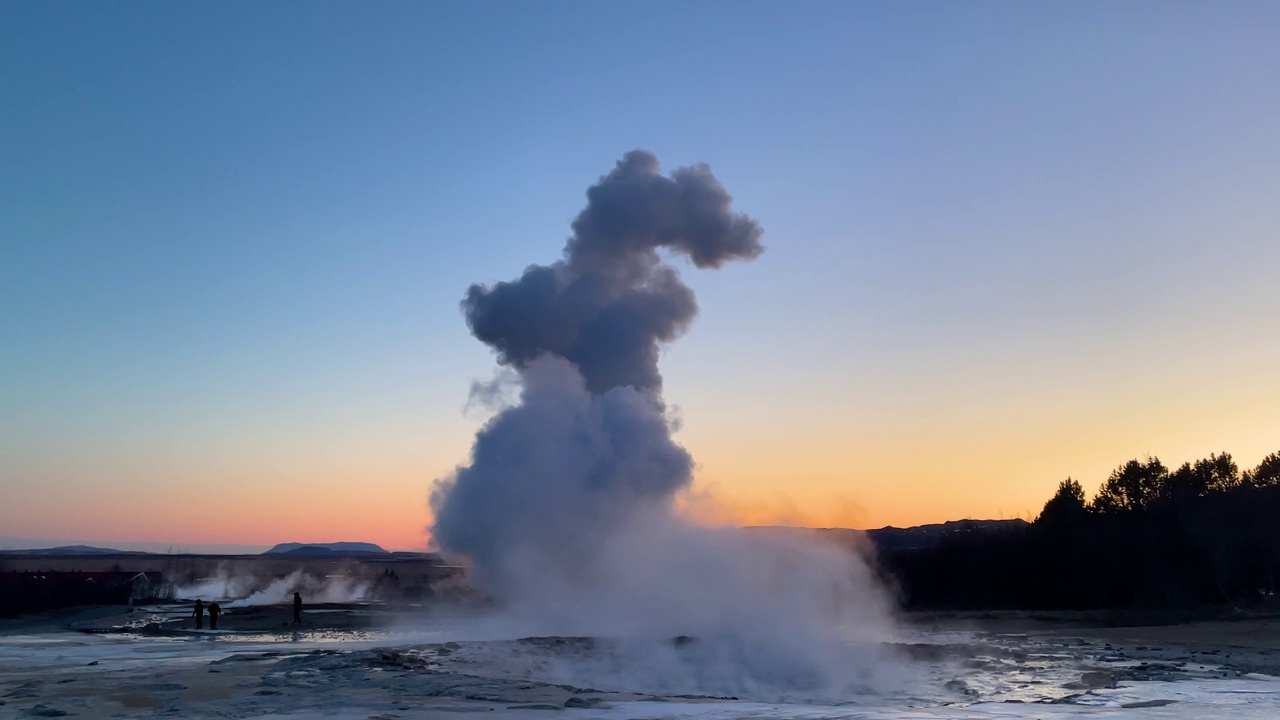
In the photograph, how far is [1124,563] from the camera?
200 ft

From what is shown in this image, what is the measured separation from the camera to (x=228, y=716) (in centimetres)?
1561

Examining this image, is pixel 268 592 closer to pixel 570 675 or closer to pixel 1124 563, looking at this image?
pixel 570 675

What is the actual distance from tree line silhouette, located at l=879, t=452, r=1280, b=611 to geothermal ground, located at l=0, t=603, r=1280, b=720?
18.3 meters

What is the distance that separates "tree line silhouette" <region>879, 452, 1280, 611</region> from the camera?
194 feet

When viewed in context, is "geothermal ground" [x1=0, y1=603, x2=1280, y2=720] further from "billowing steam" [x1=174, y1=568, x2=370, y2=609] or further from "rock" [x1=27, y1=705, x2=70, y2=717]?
"billowing steam" [x1=174, y1=568, x2=370, y2=609]

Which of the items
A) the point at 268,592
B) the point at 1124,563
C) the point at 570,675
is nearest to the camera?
the point at 570,675

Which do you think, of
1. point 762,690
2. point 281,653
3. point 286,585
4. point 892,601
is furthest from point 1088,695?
point 286,585

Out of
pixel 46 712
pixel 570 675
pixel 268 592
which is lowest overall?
pixel 268 592

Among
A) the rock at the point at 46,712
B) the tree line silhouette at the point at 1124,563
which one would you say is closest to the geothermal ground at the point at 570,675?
the rock at the point at 46,712

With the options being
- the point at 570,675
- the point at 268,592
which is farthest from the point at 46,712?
the point at 268,592

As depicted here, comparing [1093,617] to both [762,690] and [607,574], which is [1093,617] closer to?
[607,574]

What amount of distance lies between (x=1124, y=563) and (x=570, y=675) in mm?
49126

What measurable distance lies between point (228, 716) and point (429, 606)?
38678mm

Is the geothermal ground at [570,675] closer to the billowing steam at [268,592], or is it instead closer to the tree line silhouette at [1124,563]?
the tree line silhouette at [1124,563]
